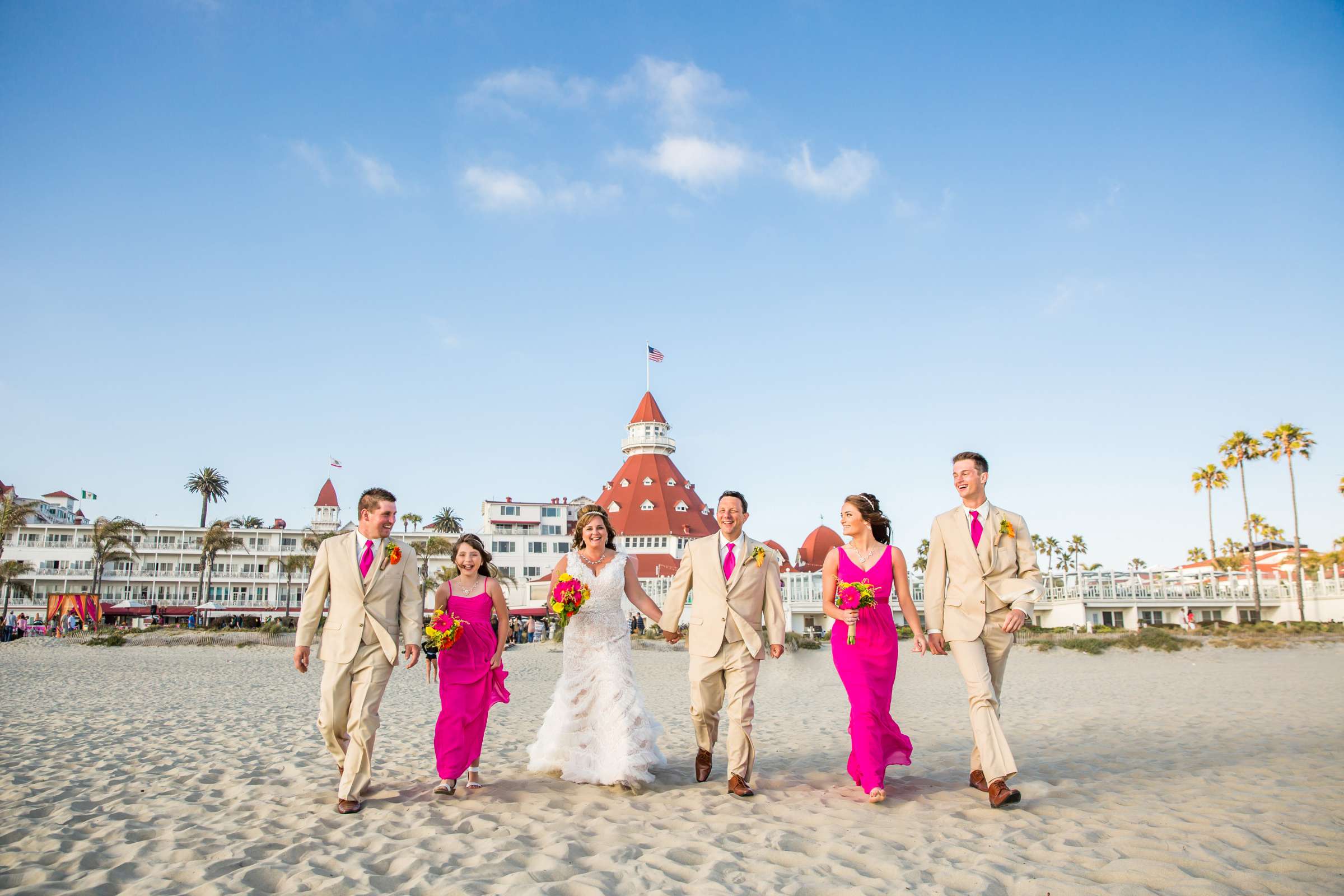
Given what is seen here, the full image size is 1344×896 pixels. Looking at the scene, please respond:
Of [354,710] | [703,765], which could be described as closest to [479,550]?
[354,710]

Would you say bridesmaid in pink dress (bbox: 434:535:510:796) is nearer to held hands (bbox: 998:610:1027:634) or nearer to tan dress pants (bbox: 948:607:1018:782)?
tan dress pants (bbox: 948:607:1018:782)

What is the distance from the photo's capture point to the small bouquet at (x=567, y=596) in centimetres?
689

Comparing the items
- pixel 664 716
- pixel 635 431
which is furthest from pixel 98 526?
pixel 664 716

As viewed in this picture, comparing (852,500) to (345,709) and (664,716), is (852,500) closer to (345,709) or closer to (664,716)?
(345,709)

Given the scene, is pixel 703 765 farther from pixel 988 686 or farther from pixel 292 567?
pixel 292 567

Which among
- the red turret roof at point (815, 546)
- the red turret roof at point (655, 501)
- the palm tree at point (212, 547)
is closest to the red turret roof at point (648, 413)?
the red turret roof at point (655, 501)

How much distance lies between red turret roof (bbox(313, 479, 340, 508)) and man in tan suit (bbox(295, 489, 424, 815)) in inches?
3460

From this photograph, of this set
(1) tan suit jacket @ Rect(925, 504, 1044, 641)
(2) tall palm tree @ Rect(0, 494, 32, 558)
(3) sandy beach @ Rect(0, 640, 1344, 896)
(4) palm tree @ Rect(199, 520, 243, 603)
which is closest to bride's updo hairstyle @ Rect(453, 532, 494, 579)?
(3) sandy beach @ Rect(0, 640, 1344, 896)

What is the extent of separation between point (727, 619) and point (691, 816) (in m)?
1.56

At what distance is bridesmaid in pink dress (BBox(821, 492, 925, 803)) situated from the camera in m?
6.21

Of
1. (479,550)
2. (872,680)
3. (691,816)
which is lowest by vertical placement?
(691,816)

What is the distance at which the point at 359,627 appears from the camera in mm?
6074

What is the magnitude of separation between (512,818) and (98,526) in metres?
73.0

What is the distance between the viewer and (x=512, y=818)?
5594 millimetres
